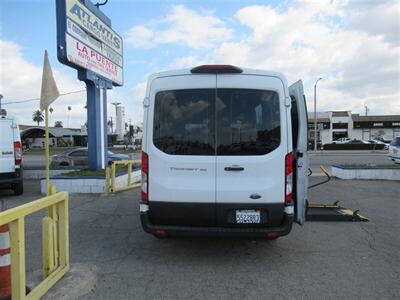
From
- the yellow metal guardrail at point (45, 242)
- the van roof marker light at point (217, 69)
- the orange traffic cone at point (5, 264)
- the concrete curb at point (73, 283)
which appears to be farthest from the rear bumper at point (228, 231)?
the van roof marker light at point (217, 69)

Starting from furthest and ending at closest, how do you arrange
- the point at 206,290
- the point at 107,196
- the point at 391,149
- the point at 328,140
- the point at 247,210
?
the point at 328,140 → the point at 391,149 → the point at 107,196 → the point at 247,210 → the point at 206,290

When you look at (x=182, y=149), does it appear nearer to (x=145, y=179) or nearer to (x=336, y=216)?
(x=145, y=179)

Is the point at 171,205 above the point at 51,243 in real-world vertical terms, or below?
above

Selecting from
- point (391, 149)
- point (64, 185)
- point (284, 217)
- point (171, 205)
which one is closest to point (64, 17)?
point (64, 185)

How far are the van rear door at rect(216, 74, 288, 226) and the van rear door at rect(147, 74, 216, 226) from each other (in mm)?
137

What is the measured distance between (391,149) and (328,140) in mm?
56551

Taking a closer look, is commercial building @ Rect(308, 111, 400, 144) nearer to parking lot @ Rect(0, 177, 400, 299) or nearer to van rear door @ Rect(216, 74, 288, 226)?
parking lot @ Rect(0, 177, 400, 299)

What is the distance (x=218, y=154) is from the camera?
15.7 feet

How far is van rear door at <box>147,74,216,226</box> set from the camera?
188 inches

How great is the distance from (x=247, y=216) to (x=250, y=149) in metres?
0.83

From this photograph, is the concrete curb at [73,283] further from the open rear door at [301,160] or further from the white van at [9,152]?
the white van at [9,152]

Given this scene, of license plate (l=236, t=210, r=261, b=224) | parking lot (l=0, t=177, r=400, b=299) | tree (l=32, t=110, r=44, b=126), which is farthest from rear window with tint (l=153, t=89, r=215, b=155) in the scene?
tree (l=32, t=110, r=44, b=126)

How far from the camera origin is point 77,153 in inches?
710

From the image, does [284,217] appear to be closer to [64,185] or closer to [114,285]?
[114,285]
